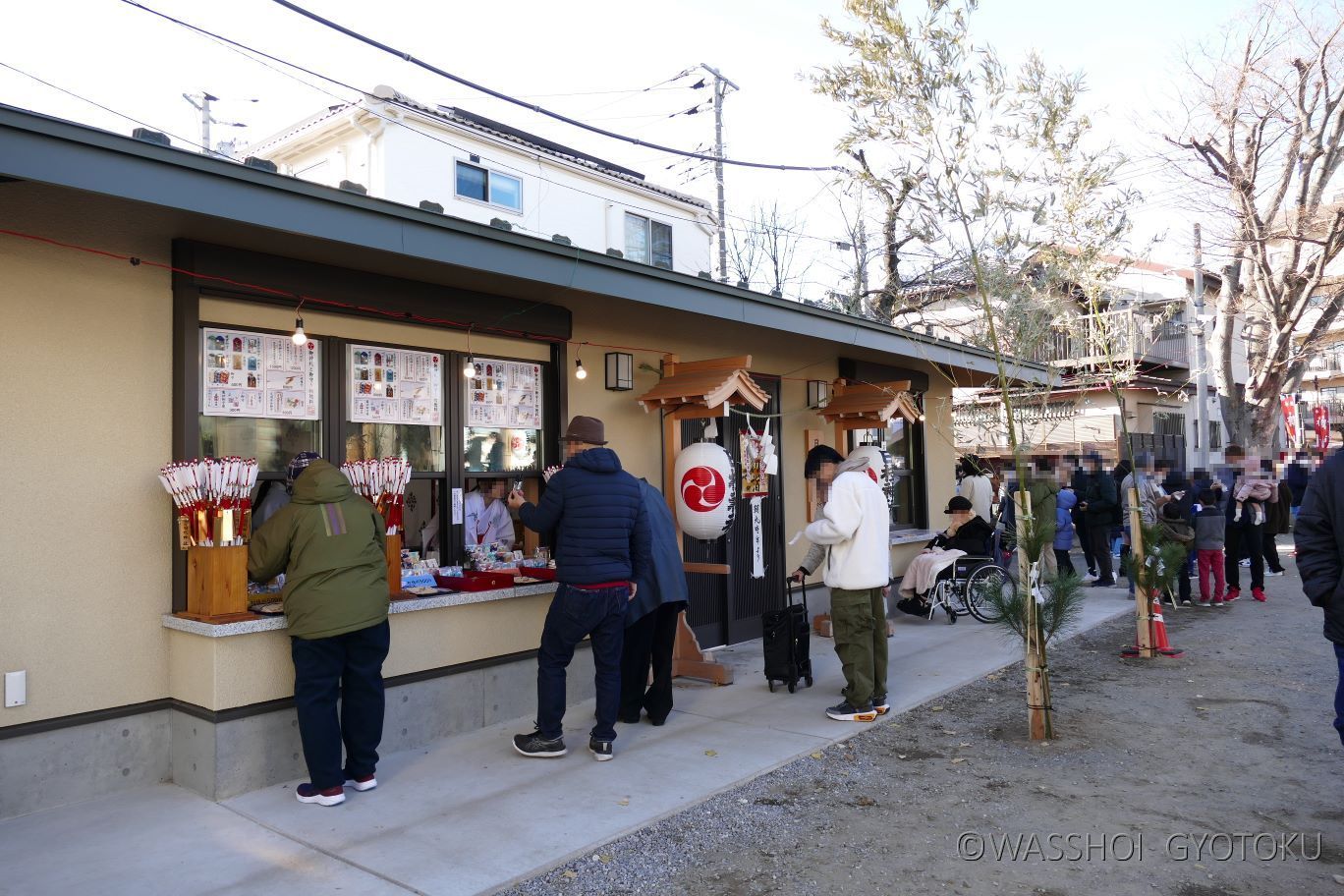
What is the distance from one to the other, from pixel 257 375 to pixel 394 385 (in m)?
0.89

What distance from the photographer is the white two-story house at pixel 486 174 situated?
1680cm

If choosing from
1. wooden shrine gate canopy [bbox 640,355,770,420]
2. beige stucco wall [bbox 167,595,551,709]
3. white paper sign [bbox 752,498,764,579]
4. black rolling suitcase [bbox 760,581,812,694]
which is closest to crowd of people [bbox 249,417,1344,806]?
beige stucco wall [bbox 167,595,551,709]

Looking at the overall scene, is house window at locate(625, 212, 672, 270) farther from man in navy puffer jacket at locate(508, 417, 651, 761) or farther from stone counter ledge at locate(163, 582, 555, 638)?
man in navy puffer jacket at locate(508, 417, 651, 761)

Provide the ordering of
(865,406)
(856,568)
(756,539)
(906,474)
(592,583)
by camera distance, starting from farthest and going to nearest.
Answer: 1. (906,474)
2. (865,406)
3. (756,539)
4. (856,568)
5. (592,583)

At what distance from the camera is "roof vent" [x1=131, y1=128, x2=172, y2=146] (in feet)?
12.8

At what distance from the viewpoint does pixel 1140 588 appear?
7.31 metres

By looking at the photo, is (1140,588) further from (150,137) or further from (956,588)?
(150,137)

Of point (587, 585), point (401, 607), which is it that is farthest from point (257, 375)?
point (587, 585)

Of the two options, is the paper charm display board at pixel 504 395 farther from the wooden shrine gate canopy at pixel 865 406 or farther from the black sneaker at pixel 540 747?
the wooden shrine gate canopy at pixel 865 406

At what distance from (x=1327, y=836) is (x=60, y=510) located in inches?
243

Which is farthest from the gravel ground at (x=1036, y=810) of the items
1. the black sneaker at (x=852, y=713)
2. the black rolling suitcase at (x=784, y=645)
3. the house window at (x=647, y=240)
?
the house window at (x=647, y=240)

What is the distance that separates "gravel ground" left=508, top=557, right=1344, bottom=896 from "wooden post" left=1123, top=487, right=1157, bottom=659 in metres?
0.90

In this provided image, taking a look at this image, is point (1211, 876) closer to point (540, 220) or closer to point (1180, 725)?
point (1180, 725)

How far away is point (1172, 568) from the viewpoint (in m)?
7.29
